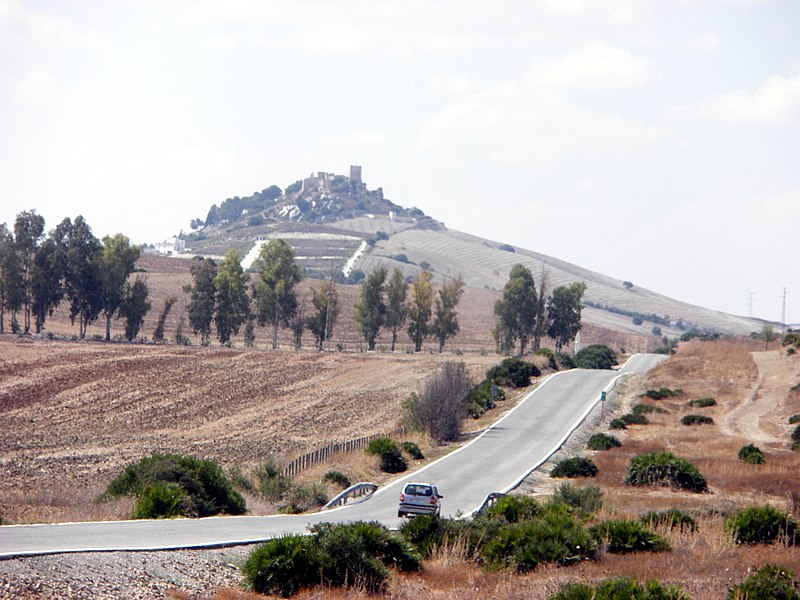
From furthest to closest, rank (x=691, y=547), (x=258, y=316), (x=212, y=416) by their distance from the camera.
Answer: (x=258, y=316)
(x=212, y=416)
(x=691, y=547)

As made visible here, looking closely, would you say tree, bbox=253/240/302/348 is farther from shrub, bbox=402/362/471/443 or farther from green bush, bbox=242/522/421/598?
green bush, bbox=242/522/421/598

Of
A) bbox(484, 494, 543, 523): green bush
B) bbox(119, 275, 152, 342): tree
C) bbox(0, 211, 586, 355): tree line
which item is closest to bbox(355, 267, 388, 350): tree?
bbox(0, 211, 586, 355): tree line

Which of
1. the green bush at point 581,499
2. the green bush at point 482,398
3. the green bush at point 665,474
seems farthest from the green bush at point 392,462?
the green bush at point 482,398

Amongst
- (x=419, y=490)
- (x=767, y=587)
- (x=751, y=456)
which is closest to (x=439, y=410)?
(x=751, y=456)

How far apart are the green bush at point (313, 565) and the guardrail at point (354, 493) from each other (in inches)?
459

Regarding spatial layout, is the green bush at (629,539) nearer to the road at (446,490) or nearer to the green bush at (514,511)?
the green bush at (514,511)

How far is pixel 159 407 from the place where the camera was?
52.2 meters

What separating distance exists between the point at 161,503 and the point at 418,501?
7.13 metres

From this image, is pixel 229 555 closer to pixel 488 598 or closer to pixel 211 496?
pixel 488 598

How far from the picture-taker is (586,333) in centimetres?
14838

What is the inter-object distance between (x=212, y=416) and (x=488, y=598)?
39855 mm

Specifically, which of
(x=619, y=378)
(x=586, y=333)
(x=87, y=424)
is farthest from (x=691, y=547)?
(x=586, y=333)

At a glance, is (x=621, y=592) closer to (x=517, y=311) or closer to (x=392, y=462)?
(x=392, y=462)

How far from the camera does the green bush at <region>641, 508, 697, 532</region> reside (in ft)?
64.4
